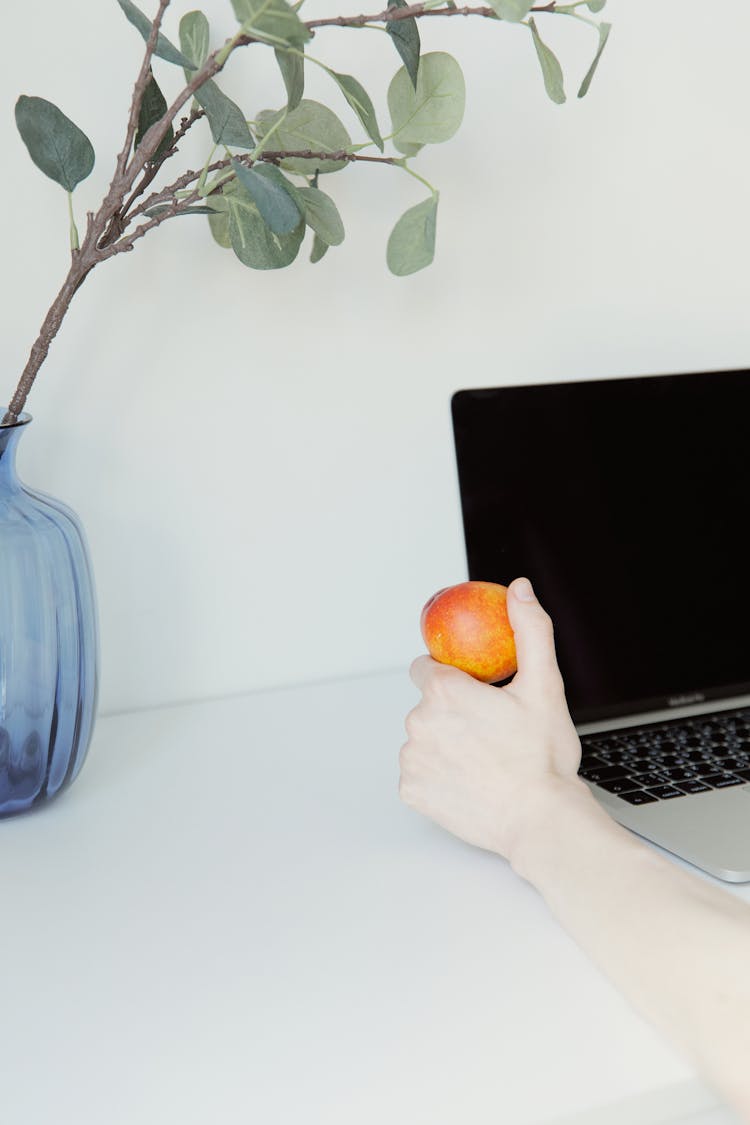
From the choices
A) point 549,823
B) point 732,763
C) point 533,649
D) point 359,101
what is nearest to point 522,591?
point 533,649

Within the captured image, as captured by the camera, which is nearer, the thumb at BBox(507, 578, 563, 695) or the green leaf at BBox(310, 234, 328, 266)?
the thumb at BBox(507, 578, 563, 695)

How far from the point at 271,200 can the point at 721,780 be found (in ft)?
1.78

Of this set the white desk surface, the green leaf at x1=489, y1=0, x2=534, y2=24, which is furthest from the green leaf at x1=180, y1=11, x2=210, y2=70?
the white desk surface

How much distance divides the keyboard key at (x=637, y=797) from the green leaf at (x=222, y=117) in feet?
1.80

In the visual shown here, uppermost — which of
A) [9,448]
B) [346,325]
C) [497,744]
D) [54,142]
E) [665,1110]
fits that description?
[54,142]

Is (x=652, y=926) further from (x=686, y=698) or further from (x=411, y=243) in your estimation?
(x=411, y=243)

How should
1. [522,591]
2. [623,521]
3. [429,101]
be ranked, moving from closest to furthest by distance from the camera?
[522,591] → [429,101] → [623,521]

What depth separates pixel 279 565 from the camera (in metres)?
1.10

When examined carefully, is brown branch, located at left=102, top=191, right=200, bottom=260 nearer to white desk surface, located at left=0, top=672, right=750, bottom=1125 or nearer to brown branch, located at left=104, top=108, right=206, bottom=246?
brown branch, located at left=104, top=108, right=206, bottom=246

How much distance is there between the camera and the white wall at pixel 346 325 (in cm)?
99

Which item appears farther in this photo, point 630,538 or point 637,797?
point 630,538

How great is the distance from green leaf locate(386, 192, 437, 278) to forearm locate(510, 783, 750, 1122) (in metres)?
0.46

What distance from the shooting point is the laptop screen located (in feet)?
3.15

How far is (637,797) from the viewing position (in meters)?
0.81
